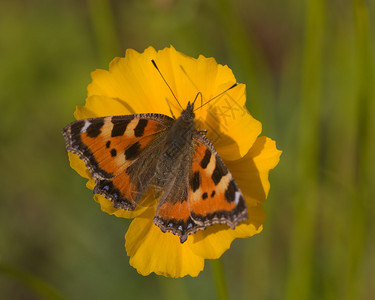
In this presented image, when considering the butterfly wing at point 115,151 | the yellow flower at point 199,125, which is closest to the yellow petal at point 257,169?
the yellow flower at point 199,125

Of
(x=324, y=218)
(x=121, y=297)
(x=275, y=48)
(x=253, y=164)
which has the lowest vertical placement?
(x=121, y=297)

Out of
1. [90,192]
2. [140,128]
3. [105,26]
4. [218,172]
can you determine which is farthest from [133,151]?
[90,192]

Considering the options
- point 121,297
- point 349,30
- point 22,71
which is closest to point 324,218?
point 349,30

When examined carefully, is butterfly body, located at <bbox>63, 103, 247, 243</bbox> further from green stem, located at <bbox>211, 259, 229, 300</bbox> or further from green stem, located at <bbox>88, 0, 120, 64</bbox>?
green stem, located at <bbox>88, 0, 120, 64</bbox>

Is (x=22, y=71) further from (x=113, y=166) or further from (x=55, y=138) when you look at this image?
(x=113, y=166)

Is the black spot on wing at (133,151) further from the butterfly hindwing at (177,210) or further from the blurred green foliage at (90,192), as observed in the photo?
the blurred green foliage at (90,192)

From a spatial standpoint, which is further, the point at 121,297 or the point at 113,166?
the point at 121,297
